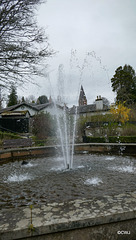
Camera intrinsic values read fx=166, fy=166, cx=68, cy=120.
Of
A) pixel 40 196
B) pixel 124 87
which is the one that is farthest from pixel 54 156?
pixel 124 87

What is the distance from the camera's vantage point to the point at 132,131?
42.6 ft

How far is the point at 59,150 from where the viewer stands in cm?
909

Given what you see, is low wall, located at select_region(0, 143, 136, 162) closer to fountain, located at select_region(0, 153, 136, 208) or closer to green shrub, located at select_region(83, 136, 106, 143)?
fountain, located at select_region(0, 153, 136, 208)

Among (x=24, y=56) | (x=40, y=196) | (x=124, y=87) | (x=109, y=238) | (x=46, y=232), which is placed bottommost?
(x=40, y=196)

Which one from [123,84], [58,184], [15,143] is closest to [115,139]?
[15,143]

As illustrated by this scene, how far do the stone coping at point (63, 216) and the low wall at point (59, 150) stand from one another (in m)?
6.31

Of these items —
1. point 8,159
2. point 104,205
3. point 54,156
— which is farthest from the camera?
point 54,156

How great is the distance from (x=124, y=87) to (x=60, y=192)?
3855cm

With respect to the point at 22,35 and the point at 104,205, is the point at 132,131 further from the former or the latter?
the point at 104,205

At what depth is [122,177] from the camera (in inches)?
184

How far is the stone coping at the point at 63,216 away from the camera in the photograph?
156 cm

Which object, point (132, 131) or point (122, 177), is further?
point (132, 131)

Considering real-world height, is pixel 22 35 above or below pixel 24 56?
above

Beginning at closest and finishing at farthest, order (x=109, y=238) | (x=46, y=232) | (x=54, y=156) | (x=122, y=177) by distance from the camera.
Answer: (x=46, y=232)
(x=109, y=238)
(x=122, y=177)
(x=54, y=156)
